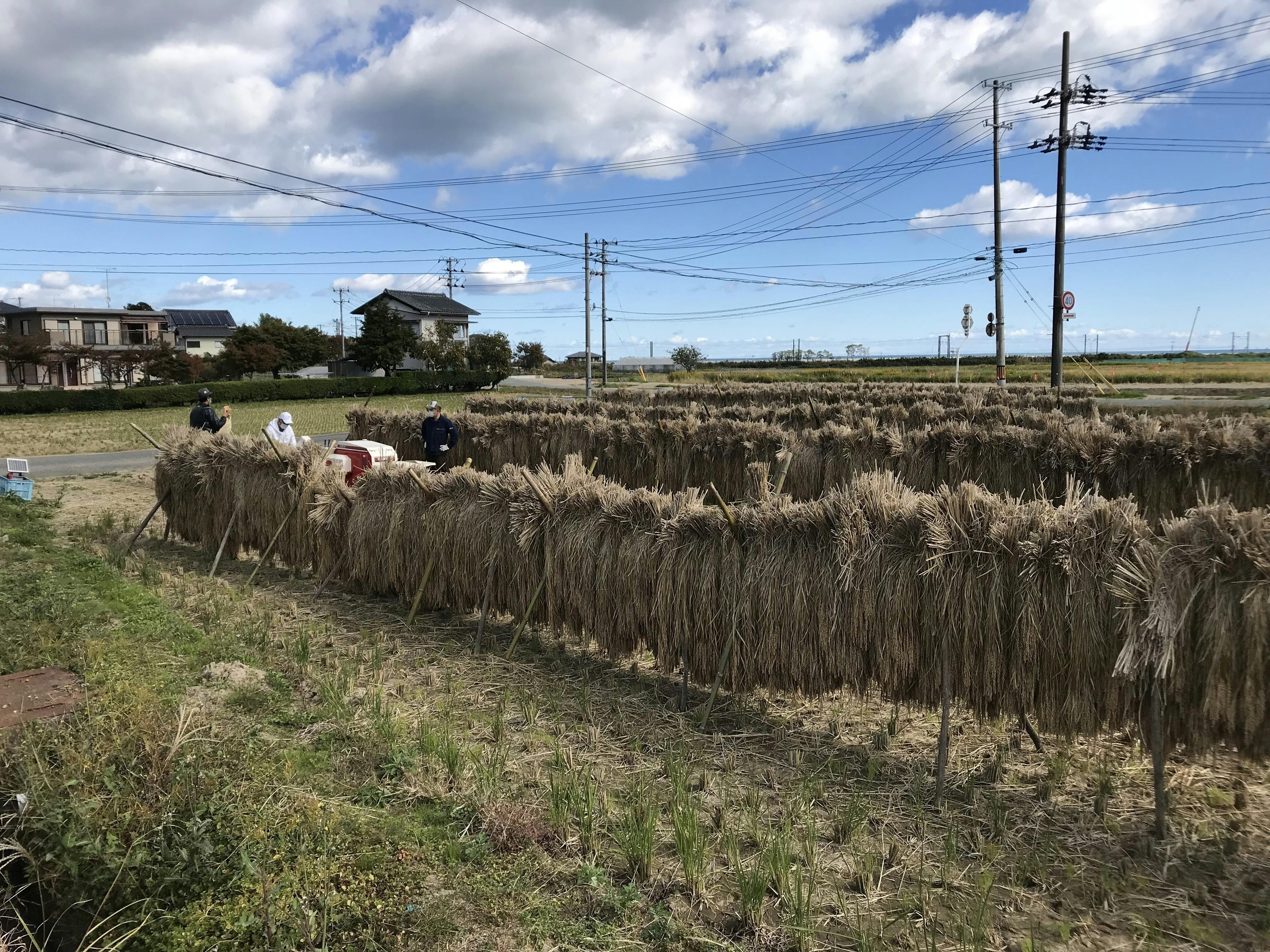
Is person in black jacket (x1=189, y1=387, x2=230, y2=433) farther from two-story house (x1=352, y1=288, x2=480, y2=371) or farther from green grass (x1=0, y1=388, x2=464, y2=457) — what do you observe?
two-story house (x1=352, y1=288, x2=480, y2=371)

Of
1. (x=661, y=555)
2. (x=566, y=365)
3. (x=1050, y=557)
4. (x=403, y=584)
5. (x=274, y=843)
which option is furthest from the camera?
(x=566, y=365)

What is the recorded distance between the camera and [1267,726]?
180 inches

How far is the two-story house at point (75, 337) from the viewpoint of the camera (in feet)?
182

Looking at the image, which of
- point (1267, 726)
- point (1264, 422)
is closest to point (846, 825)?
point (1267, 726)

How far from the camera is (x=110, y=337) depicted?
218 ft

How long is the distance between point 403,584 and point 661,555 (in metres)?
4.00

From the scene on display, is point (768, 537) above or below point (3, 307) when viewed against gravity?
below

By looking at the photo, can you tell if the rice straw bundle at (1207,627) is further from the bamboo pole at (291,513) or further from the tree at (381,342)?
the tree at (381,342)

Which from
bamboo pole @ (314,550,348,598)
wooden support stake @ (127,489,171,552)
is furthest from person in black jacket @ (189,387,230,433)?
bamboo pole @ (314,550,348,598)

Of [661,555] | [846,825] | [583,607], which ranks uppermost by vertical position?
[661,555]

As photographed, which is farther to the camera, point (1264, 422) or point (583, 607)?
point (1264, 422)

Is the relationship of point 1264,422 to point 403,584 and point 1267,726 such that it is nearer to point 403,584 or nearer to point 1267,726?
point 1267,726

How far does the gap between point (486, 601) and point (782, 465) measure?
3.88 metres

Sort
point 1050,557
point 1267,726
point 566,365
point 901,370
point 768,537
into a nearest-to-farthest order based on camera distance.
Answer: point 1267,726, point 1050,557, point 768,537, point 901,370, point 566,365
